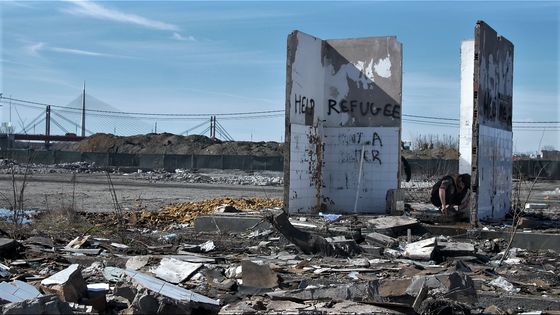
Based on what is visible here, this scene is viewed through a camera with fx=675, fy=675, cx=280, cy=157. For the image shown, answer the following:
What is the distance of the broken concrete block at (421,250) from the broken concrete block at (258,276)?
2.59m

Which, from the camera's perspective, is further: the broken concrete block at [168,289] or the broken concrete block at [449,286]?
the broken concrete block at [449,286]

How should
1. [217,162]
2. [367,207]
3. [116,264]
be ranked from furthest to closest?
[217,162] → [367,207] → [116,264]

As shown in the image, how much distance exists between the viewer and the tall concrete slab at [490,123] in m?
12.6

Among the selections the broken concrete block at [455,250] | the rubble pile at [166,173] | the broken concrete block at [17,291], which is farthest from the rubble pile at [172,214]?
the rubble pile at [166,173]

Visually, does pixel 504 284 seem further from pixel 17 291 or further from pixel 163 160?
pixel 163 160

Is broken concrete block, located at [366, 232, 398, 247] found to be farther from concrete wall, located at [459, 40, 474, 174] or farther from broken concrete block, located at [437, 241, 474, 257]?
concrete wall, located at [459, 40, 474, 174]

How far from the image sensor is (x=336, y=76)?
618 inches

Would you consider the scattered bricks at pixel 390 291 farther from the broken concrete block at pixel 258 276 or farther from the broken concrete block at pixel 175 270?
the broken concrete block at pixel 175 270

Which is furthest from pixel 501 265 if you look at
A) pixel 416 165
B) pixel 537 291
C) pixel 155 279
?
pixel 416 165

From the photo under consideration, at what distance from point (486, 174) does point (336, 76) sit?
4246 millimetres

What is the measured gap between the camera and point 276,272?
797 centimetres

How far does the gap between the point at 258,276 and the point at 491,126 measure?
26.8ft

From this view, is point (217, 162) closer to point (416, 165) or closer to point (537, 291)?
point (416, 165)

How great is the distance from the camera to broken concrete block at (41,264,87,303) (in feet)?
20.3
